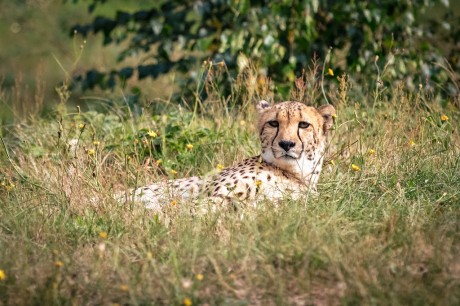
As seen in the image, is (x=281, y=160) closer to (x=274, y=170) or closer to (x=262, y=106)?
(x=274, y=170)

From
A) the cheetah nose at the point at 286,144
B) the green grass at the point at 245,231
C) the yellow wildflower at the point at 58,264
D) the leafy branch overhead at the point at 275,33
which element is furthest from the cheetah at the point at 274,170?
the leafy branch overhead at the point at 275,33

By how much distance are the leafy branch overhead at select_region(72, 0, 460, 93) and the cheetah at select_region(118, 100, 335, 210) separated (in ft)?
5.46

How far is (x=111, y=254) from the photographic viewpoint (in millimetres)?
3789

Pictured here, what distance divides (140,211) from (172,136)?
50.1 inches

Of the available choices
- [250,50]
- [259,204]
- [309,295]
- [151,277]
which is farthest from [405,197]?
[250,50]

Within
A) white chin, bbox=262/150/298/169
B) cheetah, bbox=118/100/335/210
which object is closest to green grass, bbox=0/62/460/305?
cheetah, bbox=118/100/335/210

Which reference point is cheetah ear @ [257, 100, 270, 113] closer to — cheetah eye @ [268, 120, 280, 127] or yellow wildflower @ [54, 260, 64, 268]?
cheetah eye @ [268, 120, 280, 127]

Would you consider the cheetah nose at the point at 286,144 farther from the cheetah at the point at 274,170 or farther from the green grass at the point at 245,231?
the green grass at the point at 245,231

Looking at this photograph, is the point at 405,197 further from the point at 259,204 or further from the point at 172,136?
the point at 172,136

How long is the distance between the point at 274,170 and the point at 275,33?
6.76 feet

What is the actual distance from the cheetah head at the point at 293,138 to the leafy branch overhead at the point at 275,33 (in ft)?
5.41

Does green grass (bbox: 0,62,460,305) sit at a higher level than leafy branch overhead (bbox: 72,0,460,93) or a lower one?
lower

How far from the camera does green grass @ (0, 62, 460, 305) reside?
11.2ft

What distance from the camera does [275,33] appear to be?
6.38 metres
